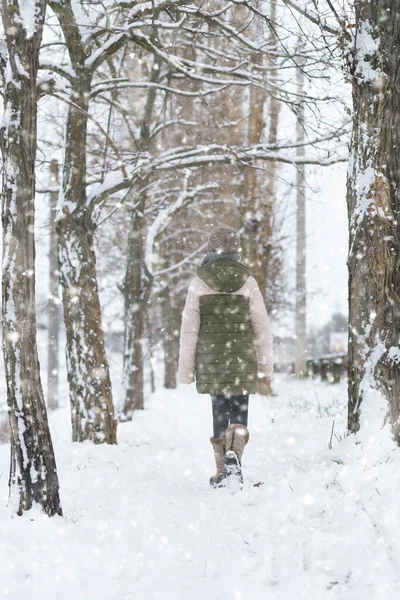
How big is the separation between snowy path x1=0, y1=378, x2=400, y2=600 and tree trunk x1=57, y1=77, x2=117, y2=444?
1.48 meters

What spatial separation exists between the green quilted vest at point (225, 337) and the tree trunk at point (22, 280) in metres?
1.71

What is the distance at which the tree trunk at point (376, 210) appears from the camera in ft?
14.4

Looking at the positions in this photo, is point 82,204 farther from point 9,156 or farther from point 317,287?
point 317,287

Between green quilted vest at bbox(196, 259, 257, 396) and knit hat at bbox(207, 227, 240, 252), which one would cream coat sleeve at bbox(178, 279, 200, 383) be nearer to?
green quilted vest at bbox(196, 259, 257, 396)

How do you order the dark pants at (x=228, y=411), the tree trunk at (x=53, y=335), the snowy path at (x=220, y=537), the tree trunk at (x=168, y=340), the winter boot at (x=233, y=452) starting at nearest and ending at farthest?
1. the snowy path at (x=220, y=537)
2. the winter boot at (x=233, y=452)
3. the dark pants at (x=228, y=411)
4. the tree trunk at (x=53, y=335)
5. the tree trunk at (x=168, y=340)

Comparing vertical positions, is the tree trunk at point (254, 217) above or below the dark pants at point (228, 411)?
above

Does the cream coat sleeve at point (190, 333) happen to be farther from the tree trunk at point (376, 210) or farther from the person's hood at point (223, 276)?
the tree trunk at point (376, 210)

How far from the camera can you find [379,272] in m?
4.44

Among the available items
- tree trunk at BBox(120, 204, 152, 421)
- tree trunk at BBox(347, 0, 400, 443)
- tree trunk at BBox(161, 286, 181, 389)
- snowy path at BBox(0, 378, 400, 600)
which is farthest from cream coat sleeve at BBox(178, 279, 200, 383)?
tree trunk at BBox(161, 286, 181, 389)

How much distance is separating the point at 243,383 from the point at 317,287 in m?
22.1

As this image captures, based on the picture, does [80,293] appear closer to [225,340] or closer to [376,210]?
[225,340]

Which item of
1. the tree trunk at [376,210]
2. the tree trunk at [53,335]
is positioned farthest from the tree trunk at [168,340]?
the tree trunk at [376,210]

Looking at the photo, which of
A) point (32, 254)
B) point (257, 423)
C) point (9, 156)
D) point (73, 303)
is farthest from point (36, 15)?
point (257, 423)

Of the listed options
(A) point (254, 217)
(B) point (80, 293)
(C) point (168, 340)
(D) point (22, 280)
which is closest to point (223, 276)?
(D) point (22, 280)
